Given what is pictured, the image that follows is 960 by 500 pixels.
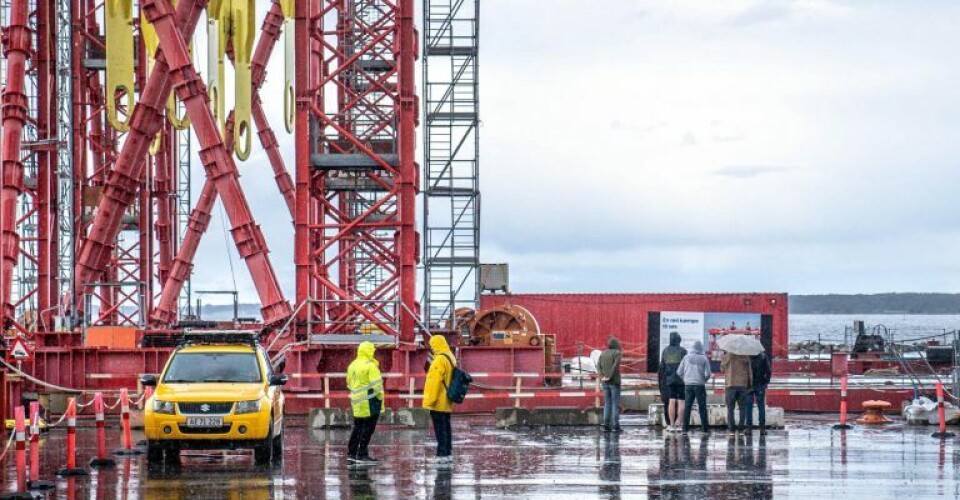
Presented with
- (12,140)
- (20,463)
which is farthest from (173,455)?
(12,140)

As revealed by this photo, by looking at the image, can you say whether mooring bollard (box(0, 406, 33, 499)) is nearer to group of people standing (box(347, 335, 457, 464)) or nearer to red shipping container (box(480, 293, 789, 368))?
group of people standing (box(347, 335, 457, 464))

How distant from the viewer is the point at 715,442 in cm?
2489

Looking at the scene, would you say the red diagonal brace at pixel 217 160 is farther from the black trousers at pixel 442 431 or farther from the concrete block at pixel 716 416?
the black trousers at pixel 442 431

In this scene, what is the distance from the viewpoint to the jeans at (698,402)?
88.3 feet

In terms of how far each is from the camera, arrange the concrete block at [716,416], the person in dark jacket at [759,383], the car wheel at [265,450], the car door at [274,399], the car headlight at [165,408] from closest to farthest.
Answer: the car headlight at [165,408] < the car wheel at [265,450] < the car door at [274,399] < the person in dark jacket at [759,383] < the concrete block at [716,416]

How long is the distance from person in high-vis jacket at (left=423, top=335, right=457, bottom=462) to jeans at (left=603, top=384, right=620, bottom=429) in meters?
6.50

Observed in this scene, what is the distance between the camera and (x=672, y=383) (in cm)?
2725

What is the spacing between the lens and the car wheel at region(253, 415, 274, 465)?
2062 centimetres

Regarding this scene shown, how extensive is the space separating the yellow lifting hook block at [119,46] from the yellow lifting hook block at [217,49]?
2210 mm

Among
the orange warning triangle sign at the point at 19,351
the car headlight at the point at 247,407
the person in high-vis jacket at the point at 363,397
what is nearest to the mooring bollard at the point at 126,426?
the car headlight at the point at 247,407

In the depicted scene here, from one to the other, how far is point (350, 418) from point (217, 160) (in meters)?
7.97

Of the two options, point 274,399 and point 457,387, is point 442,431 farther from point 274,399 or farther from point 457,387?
point 274,399

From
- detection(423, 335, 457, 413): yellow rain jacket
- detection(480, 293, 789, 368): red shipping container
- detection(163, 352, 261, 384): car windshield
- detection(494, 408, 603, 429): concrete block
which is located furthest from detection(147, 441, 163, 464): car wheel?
detection(480, 293, 789, 368): red shipping container

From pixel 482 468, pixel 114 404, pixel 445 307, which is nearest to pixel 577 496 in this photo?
pixel 482 468
